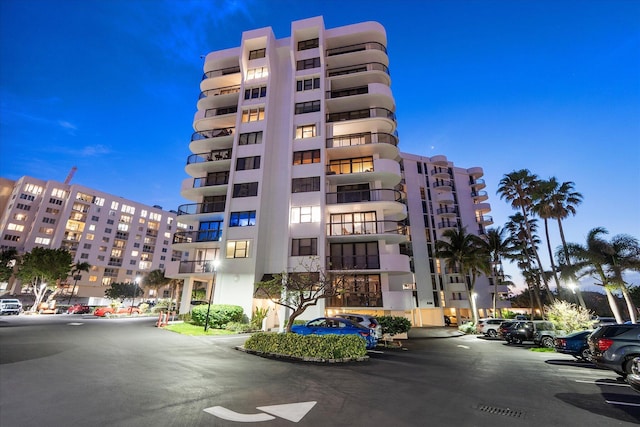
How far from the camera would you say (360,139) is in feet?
102

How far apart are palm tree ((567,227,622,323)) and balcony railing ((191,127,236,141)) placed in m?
37.3

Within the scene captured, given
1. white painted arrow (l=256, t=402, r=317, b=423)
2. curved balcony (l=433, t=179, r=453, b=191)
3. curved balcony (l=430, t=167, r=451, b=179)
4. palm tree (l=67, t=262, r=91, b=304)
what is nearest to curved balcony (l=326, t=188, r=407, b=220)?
white painted arrow (l=256, t=402, r=317, b=423)

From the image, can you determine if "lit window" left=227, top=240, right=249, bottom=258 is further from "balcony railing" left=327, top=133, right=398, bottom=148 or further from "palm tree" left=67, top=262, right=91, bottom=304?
"palm tree" left=67, top=262, right=91, bottom=304

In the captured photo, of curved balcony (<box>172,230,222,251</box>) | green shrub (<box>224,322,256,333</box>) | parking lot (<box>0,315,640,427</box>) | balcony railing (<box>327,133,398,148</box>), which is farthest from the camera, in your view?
balcony railing (<box>327,133,398,148</box>)

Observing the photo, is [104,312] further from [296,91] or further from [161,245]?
[161,245]

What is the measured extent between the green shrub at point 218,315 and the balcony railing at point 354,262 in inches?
355

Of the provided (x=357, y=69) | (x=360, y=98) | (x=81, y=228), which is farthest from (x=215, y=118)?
(x=81, y=228)

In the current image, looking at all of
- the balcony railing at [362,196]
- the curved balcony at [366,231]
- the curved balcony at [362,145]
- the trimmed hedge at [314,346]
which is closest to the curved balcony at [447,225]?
the curved balcony at [362,145]

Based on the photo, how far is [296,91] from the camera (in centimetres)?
3284

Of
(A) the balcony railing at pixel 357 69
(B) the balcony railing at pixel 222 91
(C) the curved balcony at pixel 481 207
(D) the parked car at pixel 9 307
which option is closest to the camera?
(A) the balcony railing at pixel 357 69

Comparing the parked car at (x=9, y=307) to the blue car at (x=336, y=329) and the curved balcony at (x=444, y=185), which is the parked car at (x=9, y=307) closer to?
the blue car at (x=336, y=329)

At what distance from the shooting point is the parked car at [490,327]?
27.4m

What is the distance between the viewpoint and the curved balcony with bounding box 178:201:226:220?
100 feet

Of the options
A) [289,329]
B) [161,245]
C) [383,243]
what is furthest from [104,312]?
[161,245]
